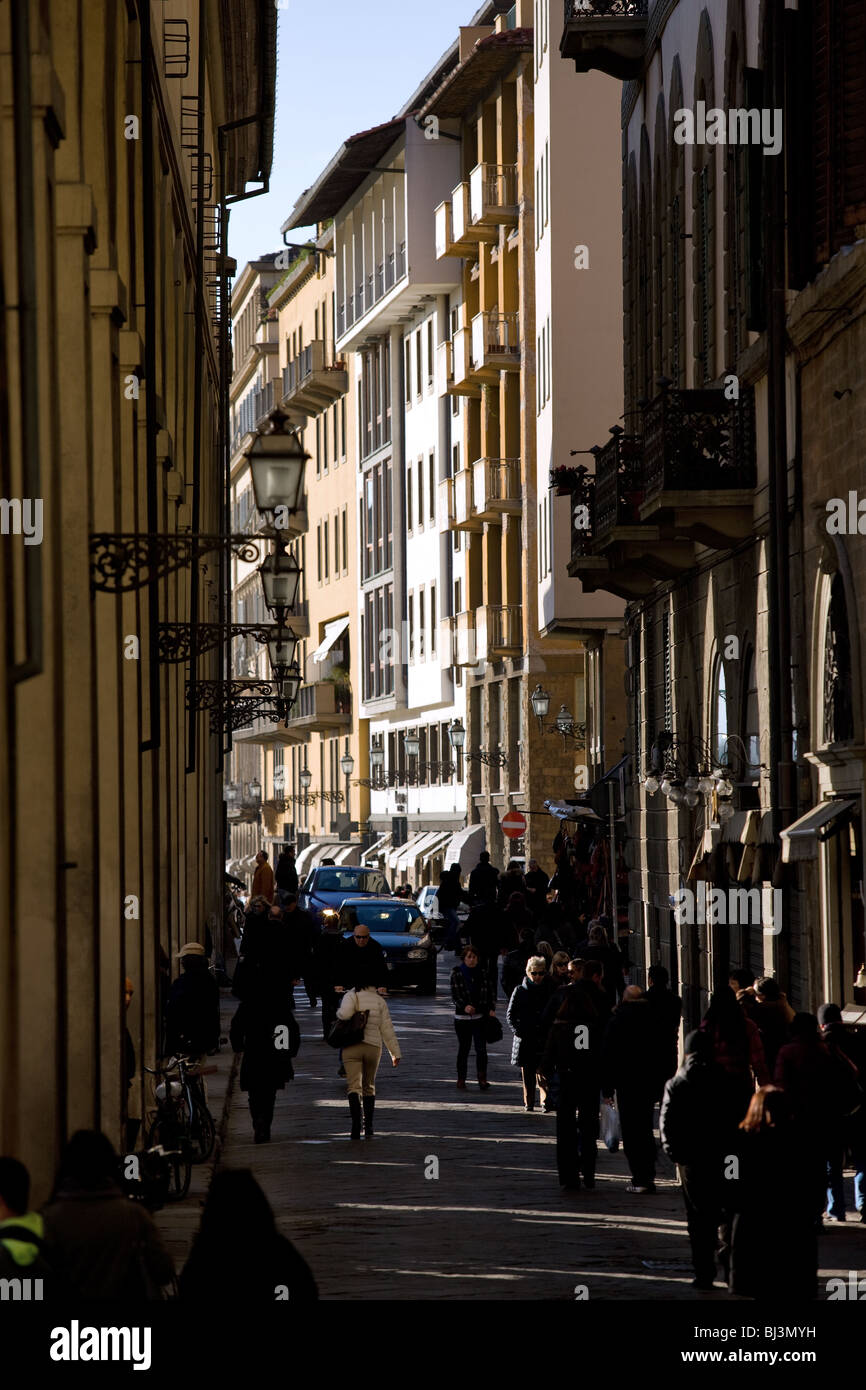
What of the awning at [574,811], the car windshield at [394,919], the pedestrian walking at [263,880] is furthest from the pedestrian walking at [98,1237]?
the pedestrian walking at [263,880]

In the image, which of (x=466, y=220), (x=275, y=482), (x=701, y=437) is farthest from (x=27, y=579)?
(x=466, y=220)

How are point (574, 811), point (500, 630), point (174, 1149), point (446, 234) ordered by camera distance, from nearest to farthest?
point (174, 1149)
point (574, 811)
point (500, 630)
point (446, 234)

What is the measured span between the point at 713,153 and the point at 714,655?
545 centimetres

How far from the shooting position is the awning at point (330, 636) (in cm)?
8375

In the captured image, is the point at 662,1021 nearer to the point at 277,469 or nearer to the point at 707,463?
the point at 277,469

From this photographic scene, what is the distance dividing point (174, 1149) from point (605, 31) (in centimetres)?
2008

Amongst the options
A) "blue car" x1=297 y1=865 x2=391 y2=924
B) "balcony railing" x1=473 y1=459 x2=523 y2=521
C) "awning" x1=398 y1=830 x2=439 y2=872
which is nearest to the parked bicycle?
"blue car" x1=297 y1=865 x2=391 y2=924

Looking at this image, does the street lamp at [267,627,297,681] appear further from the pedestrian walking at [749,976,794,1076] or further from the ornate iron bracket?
the ornate iron bracket

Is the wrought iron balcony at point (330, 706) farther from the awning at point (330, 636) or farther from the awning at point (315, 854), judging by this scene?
the awning at point (315, 854)

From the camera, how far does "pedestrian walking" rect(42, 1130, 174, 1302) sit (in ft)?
27.2

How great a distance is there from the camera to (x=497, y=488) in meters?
57.6

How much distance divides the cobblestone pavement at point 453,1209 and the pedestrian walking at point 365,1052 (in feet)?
0.93

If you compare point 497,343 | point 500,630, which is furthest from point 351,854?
point 497,343
